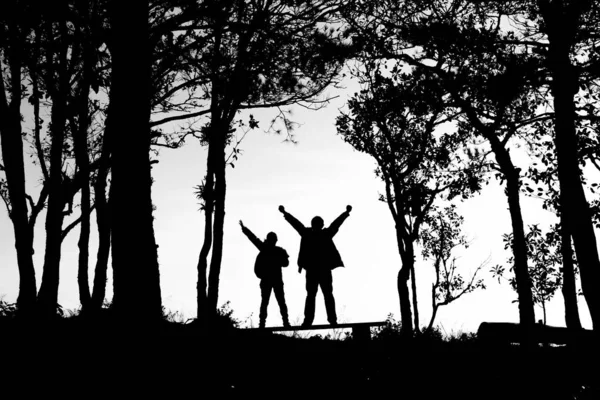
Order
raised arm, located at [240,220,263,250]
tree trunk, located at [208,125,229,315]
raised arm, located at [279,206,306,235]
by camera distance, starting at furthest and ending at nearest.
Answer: tree trunk, located at [208,125,229,315], raised arm, located at [240,220,263,250], raised arm, located at [279,206,306,235]

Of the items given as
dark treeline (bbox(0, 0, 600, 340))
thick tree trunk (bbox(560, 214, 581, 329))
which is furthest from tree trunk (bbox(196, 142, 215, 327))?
thick tree trunk (bbox(560, 214, 581, 329))

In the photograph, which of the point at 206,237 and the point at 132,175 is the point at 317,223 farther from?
the point at 206,237

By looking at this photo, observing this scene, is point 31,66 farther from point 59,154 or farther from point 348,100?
point 348,100

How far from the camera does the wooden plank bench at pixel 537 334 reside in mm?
11430

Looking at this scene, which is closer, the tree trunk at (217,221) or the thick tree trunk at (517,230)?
the tree trunk at (217,221)

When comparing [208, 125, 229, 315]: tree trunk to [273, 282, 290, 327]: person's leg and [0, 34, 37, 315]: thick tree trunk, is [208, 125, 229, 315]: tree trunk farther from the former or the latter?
[0, 34, 37, 315]: thick tree trunk

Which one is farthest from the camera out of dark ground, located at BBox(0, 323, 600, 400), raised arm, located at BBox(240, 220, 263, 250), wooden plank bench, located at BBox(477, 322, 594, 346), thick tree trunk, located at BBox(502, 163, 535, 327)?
thick tree trunk, located at BBox(502, 163, 535, 327)

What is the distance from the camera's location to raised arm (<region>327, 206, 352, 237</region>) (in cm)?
1220

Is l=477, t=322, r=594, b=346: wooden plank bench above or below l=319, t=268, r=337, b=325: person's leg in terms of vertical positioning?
below

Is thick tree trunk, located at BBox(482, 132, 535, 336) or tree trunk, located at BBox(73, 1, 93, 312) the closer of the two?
tree trunk, located at BBox(73, 1, 93, 312)

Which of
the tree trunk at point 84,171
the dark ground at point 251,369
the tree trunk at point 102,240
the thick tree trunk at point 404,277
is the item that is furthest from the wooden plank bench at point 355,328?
the thick tree trunk at point 404,277

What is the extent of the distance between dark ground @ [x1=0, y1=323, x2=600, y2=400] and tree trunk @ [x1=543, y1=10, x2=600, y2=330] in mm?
3155

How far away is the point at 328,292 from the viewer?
12.3 metres

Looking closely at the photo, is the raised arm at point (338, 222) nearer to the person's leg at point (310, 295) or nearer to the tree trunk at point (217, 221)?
the person's leg at point (310, 295)
